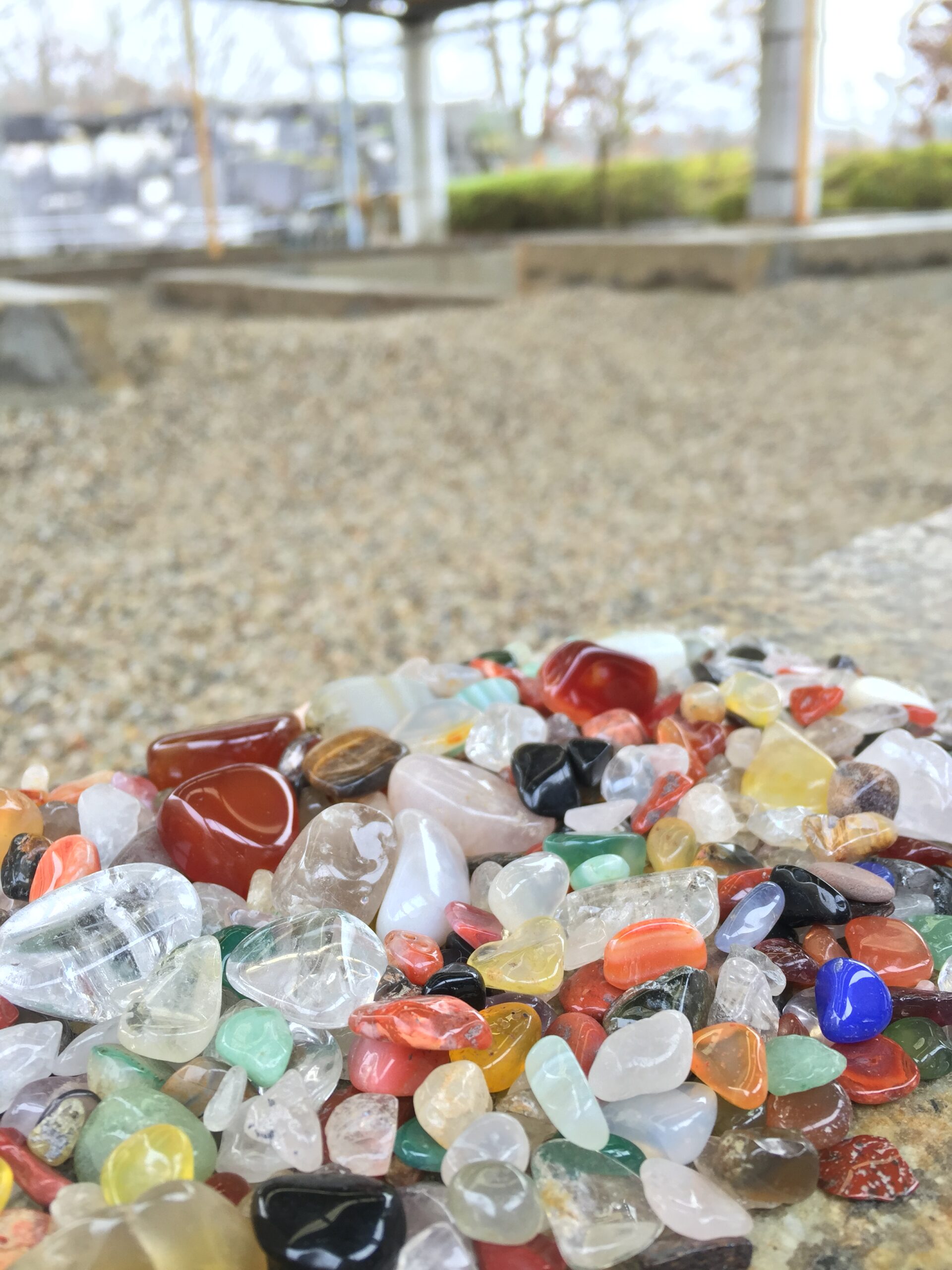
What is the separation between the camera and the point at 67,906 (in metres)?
0.56

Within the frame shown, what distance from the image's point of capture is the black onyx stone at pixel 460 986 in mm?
532

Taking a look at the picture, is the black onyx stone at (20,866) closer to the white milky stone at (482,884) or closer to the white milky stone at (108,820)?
the white milky stone at (108,820)

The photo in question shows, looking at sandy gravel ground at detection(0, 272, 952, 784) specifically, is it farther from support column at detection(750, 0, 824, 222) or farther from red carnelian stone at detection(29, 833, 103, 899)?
support column at detection(750, 0, 824, 222)

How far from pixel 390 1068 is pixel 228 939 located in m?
0.14

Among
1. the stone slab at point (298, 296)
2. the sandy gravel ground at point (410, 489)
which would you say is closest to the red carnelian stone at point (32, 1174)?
the sandy gravel ground at point (410, 489)

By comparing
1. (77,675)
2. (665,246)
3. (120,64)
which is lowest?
(77,675)

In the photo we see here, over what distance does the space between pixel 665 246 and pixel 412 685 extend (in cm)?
441

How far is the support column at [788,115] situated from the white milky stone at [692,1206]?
635 centimetres

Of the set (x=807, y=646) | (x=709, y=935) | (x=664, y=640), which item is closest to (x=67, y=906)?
(x=709, y=935)

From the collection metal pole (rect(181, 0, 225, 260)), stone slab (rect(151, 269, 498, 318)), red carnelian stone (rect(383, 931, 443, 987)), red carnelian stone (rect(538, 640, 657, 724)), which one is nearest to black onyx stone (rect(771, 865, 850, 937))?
red carnelian stone (rect(383, 931, 443, 987))

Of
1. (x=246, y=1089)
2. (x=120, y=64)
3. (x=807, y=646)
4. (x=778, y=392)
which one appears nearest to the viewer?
(x=246, y=1089)

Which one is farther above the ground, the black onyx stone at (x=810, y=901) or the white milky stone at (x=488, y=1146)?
the black onyx stone at (x=810, y=901)

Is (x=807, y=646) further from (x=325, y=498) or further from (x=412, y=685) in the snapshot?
(x=325, y=498)

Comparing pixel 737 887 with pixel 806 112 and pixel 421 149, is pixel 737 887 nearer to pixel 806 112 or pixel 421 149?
pixel 806 112
